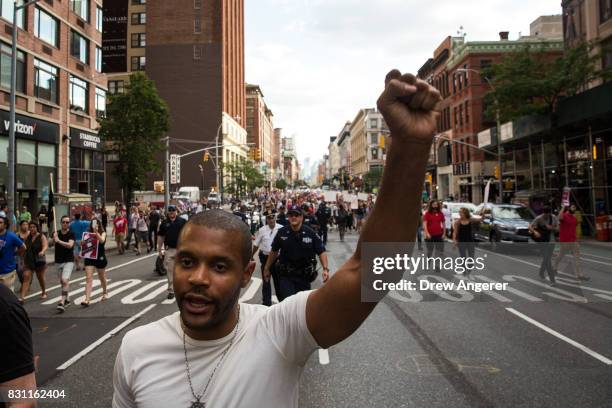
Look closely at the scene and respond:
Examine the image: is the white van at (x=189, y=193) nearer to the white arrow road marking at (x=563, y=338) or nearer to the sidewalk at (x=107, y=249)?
the sidewalk at (x=107, y=249)

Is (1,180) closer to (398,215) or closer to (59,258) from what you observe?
(59,258)

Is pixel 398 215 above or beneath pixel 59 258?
above

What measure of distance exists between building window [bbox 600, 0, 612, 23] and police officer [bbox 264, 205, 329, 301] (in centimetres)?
2750

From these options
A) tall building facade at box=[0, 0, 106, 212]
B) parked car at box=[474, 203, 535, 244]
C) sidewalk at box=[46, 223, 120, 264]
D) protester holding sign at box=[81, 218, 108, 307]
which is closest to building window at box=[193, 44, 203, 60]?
tall building facade at box=[0, 0, 106, 212]

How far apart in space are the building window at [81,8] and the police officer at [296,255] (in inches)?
1258

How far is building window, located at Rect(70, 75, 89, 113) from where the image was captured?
31.7 m

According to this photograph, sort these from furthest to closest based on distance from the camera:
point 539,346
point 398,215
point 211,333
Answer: point 539,346 → point 211,333 → point 398,215

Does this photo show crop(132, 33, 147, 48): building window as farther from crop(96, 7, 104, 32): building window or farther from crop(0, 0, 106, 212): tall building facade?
crop(0, 0, 106, 212): tall building facade

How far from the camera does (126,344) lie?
73.2 inches

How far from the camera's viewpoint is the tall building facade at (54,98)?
83.1ft

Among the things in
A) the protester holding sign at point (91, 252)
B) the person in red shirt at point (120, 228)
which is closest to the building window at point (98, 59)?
the person in red shirt at point (120, 228)

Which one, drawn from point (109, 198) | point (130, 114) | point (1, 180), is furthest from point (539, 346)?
point (109, 198)

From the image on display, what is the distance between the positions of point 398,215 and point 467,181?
50.0 meters

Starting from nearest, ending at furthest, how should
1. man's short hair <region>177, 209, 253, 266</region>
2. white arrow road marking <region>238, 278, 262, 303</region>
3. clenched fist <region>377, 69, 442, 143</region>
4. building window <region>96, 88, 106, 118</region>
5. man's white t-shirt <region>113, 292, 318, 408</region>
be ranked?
clenched fist <region>377, 69, 442, 143</region> < man's white t-shirt <region>113, 292, 318, 408</region> < man's short hair <region>177, 209, 253, 266</region> < white arrow road marking <region>238, 278, 262, 303</region> < building window <region>96, 88, 106, 118</region>
